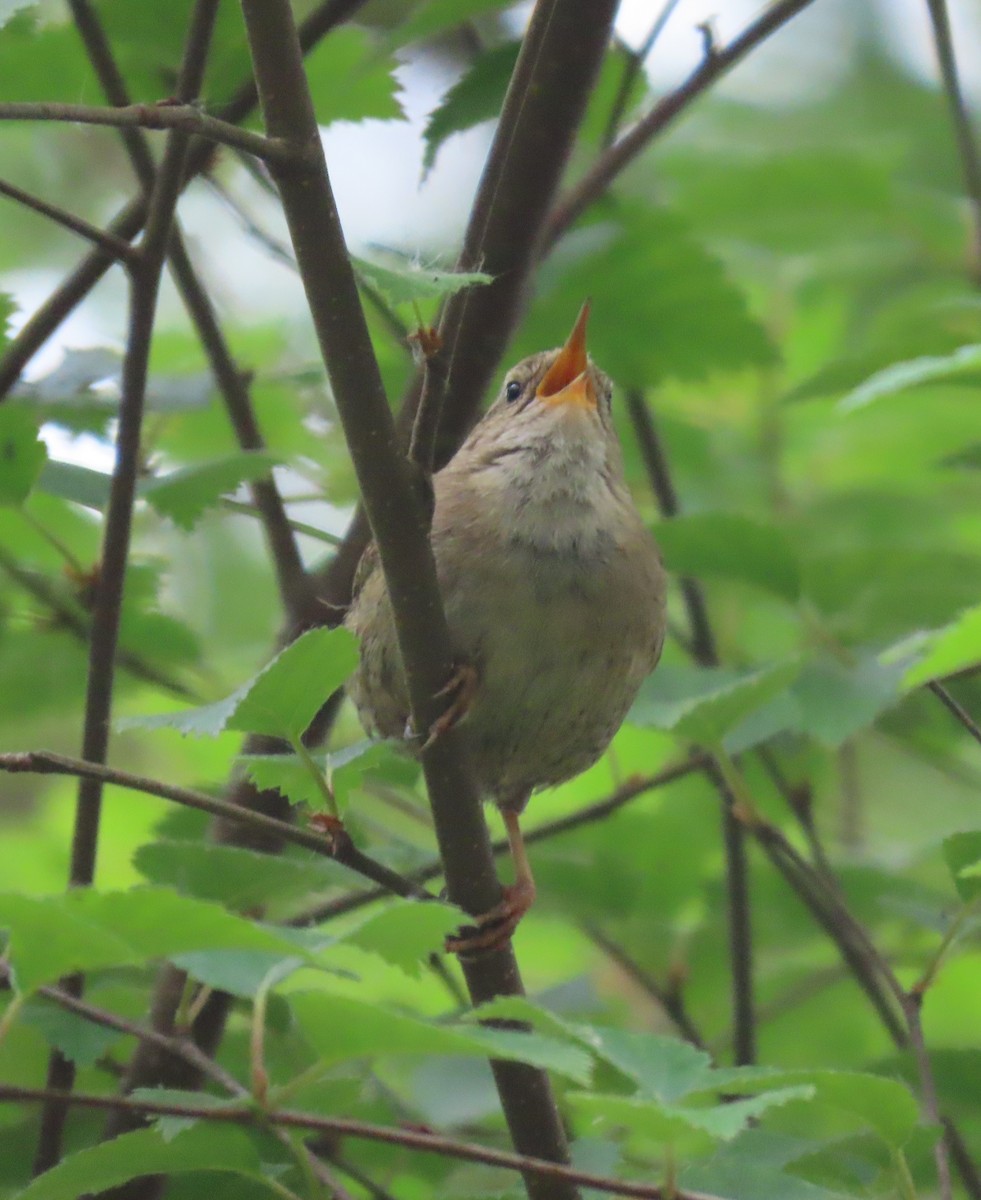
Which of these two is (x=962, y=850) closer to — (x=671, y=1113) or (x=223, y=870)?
(x=671, y=1113)

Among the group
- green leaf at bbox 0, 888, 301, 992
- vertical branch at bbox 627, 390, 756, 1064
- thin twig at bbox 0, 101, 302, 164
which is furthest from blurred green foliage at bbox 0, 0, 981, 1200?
thin twig at bbox 0, 101, 302, 164

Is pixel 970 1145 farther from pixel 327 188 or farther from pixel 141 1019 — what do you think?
pixel 327 188

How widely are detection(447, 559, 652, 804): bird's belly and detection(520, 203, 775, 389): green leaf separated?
2.37 ft

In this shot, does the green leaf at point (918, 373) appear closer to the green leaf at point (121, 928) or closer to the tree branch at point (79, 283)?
the green leaf at point (121, 928)

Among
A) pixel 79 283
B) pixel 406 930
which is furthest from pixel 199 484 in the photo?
pixel 406 930

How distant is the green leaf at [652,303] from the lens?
3480 millimetres

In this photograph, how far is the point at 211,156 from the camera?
9.93ft

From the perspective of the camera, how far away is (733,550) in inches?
124

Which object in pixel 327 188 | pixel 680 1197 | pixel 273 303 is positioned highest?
pixel 273 303

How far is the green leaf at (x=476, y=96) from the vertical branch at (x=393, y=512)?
114 cm

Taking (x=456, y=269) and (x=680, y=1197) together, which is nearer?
(x=680, y=1197)

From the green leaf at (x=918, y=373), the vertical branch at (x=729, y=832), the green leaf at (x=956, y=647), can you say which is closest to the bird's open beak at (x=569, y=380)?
the vertical branch at (x=729, y=832)

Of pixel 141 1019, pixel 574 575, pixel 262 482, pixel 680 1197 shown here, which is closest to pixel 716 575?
pixel 574 575

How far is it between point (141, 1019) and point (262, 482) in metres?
1.08
